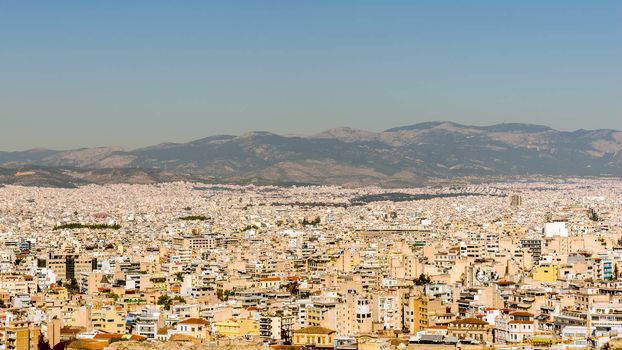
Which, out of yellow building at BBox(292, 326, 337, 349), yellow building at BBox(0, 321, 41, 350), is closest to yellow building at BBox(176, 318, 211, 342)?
yellow building at BBox(292, 326, 337, 349)

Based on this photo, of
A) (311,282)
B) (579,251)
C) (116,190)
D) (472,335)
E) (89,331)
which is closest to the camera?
(472,335)

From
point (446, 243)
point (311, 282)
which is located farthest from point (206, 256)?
point (311, 282)

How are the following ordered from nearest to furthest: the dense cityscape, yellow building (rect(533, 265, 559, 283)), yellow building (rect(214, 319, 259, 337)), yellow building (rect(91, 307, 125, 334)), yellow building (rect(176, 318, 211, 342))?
the dense cityscape < yellow building (rect(176, 318, 211, 342)) < yellow building (rect(214, 319, 259, 337)) < yellow building (rect(91, 307, 125, 334)) < yellow building (rect(533, 265, 559, 283))

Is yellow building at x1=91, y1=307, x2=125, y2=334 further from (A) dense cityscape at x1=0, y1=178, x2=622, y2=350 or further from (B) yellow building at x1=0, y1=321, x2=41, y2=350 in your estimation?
(B) yellow building at x1=0, y1=321, x2=41, y2=350

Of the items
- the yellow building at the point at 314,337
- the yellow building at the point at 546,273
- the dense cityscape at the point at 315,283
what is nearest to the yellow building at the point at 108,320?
the dense cityscape at the point at 315,283

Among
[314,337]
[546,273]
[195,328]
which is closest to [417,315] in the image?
[314,337]

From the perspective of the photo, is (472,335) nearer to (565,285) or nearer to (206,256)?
(565,285)

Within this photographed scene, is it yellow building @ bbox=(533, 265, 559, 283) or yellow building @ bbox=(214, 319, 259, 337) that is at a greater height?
yellow building @ bbox=(533, 265, 559, 283)

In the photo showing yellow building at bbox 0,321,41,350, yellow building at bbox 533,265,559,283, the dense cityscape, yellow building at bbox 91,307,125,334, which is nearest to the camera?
yellow building at bbox 0,321,41,350
